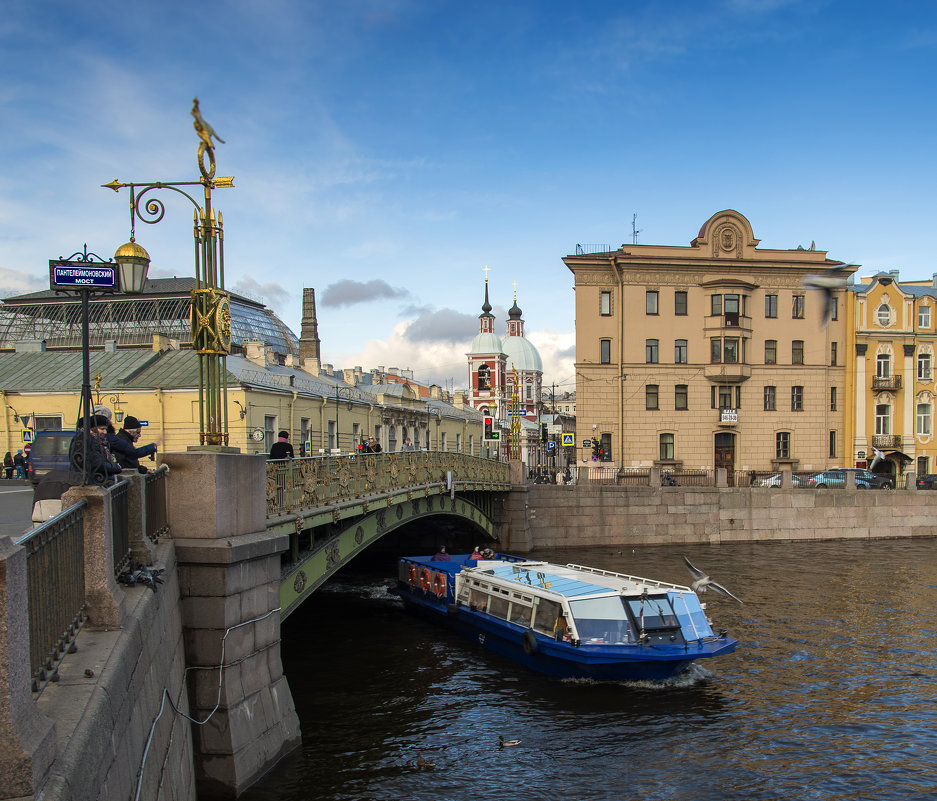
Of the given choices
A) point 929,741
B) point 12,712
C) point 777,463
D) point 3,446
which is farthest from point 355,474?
point 777,463

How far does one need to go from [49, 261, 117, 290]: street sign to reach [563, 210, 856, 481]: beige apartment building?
127 feet

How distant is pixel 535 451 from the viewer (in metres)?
94.6

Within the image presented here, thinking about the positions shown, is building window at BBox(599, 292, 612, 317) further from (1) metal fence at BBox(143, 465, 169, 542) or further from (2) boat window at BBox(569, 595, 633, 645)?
(1) metal fence at BBox(143, 465, 169, 542)

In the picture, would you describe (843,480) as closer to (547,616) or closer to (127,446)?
(547,616)

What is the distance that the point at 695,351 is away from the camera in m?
46.3

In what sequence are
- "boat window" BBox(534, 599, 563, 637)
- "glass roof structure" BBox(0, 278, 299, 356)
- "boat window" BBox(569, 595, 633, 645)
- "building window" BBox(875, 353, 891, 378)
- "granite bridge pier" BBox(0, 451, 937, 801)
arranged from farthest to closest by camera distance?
"glass roof structure" BBox(0, 278, 299, 356)
"building window" BBox(875, 353, 891, 378)
"boat window" BBox(534, 599, 563, 637)
"boat window" BBox(569, 595, 633, 645)
"granite bridge pier" BBox(0, 451, 937, 801)

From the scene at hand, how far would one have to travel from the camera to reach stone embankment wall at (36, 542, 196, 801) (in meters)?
4.28

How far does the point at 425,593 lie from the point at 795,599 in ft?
36.4

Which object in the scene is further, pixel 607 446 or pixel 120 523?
pixel 607 446

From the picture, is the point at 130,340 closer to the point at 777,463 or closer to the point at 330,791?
the point at 777,463

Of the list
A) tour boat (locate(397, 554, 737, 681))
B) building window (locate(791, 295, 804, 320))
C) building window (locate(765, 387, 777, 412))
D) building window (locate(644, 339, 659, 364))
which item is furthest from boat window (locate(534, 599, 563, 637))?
building window (locate(791, 295, 804, 320))

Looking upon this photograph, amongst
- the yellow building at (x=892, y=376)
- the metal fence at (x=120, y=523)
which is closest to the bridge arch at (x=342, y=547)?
the metal fence at (x=120, y=523)

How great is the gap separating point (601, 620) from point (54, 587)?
44.5ft

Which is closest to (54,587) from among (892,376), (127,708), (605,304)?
(127,708)
